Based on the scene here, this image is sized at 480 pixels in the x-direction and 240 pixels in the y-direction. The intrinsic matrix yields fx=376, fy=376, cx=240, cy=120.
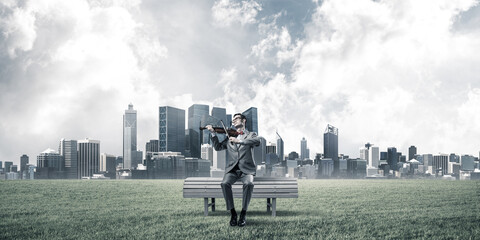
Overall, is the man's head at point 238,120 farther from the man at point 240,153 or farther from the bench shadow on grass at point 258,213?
the bench shadow on grass at point 258,213

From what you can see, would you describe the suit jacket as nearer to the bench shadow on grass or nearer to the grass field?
the grass field

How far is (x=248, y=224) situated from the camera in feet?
29.6

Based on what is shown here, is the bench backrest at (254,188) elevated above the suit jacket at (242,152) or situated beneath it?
situated beneath

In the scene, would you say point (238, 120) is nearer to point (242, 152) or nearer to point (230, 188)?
point (242, 152)

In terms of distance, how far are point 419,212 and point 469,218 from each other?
60.4 inches

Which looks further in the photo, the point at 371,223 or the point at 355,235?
the point at 371,223

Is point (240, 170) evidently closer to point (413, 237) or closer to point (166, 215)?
point (166, 215)

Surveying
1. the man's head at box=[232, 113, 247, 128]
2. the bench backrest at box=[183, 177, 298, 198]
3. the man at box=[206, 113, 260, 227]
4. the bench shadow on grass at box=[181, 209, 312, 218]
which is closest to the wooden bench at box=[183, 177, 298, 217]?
the bench backrest at box=[183, 177, 298, 198]

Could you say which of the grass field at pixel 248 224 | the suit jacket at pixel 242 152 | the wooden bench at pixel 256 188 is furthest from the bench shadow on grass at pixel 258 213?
the suit jacket at pixel 242 152

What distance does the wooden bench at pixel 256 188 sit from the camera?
1004cm

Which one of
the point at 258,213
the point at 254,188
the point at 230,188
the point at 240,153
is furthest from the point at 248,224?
the point at 258,213

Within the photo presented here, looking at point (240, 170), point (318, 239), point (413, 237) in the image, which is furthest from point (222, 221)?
point (413, 237)

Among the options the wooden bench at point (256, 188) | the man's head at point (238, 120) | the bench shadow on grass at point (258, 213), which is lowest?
the bench shadow on grass at point (258, 213)

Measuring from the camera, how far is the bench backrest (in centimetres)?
1004
